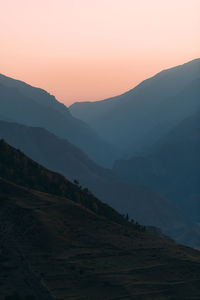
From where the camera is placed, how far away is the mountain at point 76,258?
105ft

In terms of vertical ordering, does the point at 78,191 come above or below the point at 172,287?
above

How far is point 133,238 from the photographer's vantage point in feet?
155

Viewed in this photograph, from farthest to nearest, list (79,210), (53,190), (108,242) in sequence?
→ (53,190) < (79,210) < (108,242)

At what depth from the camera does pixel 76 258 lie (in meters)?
38.2

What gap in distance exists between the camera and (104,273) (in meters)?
35.2

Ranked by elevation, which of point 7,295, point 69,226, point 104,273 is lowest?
point 7,295

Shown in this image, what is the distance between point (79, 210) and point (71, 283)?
18.2 m

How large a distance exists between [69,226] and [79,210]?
5101mm

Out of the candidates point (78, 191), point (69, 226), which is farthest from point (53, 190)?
point (69, 226)

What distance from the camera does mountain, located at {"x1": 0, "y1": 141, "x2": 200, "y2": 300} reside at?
31.9 m

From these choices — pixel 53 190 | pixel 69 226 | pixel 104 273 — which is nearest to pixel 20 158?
pixel 53 190

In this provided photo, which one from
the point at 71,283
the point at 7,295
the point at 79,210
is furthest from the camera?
the point at 79,210

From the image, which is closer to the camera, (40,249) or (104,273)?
(104,273)

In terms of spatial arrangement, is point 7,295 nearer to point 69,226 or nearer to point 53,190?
point 69,226
